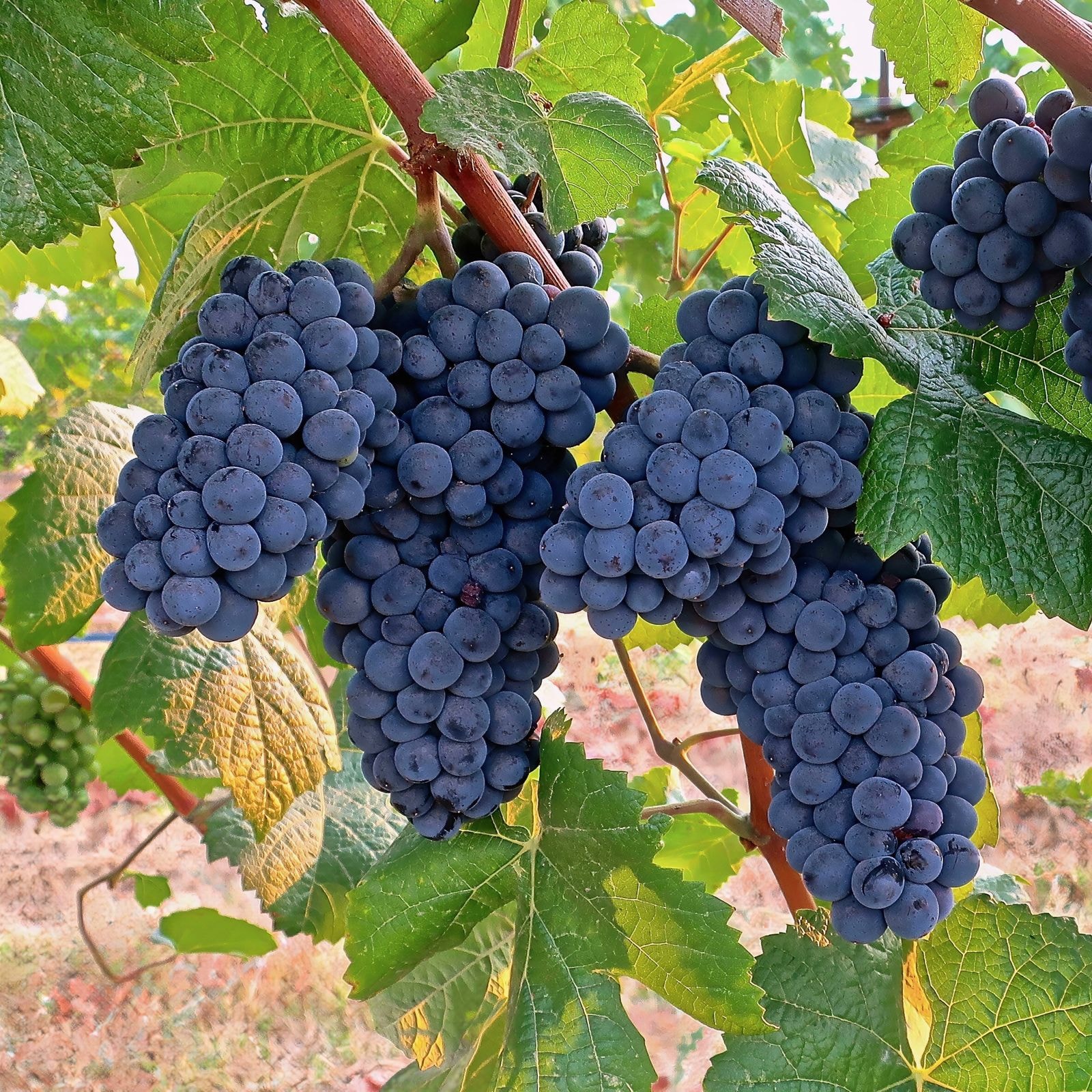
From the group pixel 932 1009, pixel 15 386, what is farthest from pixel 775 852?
pixel 15 386

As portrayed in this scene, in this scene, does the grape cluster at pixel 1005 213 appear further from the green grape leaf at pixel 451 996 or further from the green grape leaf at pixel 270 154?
the green grape leaf at pixel 451 996

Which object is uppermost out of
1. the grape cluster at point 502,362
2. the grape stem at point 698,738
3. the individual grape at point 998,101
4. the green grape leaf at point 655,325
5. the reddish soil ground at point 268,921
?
the individual grape at point 998,101

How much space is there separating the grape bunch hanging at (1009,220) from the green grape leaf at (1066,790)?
1.92 meters

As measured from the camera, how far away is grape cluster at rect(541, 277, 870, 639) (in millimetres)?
663

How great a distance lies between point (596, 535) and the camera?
0.67 meters

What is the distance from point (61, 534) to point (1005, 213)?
1.10 metres

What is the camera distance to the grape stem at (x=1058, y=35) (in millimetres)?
646

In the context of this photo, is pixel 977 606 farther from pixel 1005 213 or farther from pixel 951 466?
pixel 1005 213

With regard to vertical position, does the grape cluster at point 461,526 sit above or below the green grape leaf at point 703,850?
above

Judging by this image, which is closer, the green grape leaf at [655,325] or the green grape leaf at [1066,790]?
the green grape leaf at [655,325]

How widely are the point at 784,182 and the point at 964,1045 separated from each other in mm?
1284

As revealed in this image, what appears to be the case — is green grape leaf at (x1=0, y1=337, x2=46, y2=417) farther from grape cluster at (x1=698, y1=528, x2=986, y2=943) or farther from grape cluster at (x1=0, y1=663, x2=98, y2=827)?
grape cluster at (x1=698, y1=528, x2=986, y2=943)

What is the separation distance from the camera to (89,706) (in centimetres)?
184

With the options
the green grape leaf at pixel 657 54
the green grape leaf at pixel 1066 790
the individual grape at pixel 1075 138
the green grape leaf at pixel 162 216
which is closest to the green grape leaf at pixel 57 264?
the green grape leaf at pixel 162 216
